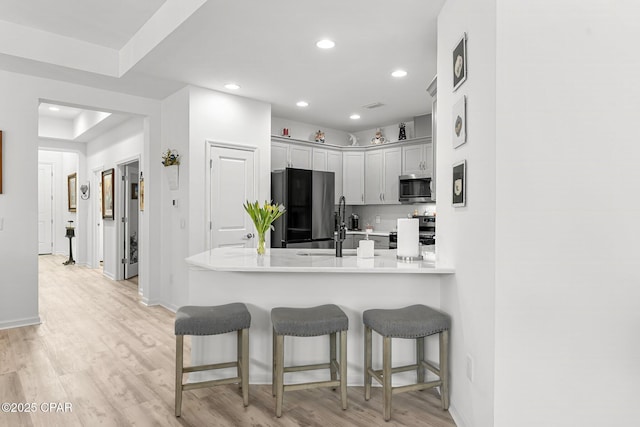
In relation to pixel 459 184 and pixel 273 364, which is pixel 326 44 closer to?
pixel 459 184

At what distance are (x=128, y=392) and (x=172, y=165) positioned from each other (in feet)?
8.87

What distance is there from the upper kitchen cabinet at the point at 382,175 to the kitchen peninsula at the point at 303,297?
3.32m

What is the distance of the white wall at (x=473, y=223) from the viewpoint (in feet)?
5.96

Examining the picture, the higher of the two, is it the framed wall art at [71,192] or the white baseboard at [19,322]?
the framed wall art at [71,192]

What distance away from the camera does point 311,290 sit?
8.76 feet

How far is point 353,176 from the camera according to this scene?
20.8ft

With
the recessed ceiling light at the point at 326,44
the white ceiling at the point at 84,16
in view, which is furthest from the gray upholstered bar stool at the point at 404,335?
the white ceiling at the point at 84,16

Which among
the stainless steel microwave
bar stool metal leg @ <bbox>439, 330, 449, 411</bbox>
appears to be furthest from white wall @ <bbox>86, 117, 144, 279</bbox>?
bar stool metal leg @ <bbox>439, 330, 449, 411</bbox>

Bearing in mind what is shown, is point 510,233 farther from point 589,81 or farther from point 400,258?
point 400,258

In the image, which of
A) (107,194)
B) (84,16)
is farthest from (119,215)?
(84,16)

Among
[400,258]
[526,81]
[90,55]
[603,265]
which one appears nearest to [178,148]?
[90,55]

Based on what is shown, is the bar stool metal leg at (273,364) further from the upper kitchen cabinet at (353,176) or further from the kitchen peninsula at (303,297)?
the upper kitchen cabinet at (353,176)

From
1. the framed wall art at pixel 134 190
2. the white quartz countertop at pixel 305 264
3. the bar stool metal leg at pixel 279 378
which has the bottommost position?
the bar stool metal leg at pixel 279 378

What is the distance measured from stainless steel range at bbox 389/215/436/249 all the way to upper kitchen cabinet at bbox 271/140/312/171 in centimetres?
169
